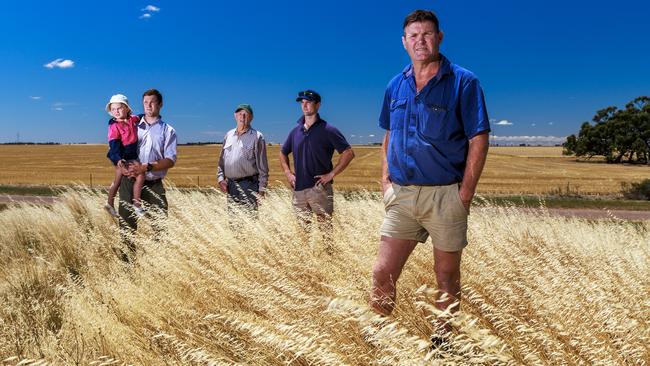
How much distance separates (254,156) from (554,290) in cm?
392

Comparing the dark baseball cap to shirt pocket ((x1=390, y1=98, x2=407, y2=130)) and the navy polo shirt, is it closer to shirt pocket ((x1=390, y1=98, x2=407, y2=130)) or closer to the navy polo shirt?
the navy polo shirt

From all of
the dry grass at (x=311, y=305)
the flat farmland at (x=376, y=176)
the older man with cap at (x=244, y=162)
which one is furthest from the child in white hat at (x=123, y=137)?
the flat farmland at (x=376, y=176)

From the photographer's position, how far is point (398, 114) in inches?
116

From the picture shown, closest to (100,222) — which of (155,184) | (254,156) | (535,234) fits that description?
(155,184)

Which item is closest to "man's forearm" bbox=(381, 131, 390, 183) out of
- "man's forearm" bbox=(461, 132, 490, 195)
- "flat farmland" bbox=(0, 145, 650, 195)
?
"man's forearm" bbox=(461, 132, 490, 195)

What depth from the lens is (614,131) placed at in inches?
2603

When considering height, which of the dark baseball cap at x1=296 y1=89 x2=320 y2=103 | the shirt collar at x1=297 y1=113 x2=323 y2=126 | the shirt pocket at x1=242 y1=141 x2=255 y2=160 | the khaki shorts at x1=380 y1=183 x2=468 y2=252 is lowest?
the khaki shorts at x1=380 y1=183 x2=468 y2=252

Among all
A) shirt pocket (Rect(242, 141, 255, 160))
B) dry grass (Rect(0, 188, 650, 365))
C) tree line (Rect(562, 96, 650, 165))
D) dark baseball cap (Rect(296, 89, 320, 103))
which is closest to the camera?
dry grass (Rect(0, 188, 650, 365))

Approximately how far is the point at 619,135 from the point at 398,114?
71.3 metres

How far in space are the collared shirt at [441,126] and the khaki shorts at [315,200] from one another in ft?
8.29

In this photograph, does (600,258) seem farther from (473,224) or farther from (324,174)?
(324,174)

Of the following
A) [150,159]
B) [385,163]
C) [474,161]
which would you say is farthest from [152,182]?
[474,161]

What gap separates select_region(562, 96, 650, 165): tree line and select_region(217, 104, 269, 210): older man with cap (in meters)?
67.6

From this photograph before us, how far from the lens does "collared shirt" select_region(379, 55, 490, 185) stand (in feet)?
8.92
